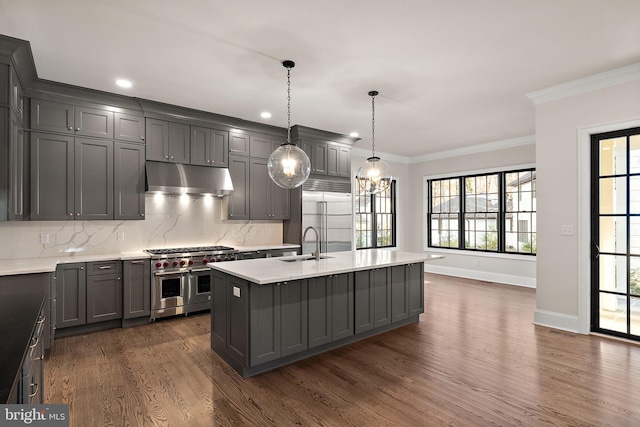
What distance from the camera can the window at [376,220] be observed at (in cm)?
765

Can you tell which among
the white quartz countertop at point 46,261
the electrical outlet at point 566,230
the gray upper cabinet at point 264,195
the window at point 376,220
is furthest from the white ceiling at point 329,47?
A: the window at point 376,220

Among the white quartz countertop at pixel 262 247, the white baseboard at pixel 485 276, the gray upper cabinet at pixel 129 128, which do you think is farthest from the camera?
the white baseboard at pixel 485 276

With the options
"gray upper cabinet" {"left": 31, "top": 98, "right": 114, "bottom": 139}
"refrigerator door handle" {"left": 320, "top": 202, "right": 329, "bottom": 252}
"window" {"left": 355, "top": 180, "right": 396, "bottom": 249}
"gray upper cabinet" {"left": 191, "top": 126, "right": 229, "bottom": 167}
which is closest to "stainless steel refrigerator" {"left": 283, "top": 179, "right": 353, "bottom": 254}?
"refrigerator door handle" {"left": 320, "top": 202, "right": 329, "bottom": 252}

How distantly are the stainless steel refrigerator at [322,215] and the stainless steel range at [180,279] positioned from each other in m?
1.34

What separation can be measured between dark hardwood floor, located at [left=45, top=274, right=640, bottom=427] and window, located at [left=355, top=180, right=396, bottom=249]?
3.79 m

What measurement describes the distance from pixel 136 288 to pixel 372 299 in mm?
2894

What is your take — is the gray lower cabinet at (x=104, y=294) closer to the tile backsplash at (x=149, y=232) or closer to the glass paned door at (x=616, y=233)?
the tile backsplash at (x=149, y=232)

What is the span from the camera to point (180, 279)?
14.8 feet

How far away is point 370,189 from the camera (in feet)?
13.3

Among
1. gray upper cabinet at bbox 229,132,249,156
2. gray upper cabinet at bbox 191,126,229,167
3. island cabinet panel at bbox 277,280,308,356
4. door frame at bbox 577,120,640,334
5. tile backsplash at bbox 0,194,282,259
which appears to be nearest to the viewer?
island cabinet panel at bbox 277,280,308,356

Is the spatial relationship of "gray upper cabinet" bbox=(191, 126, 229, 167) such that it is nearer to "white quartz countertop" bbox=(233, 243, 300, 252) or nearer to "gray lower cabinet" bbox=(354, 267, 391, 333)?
"white quartz countertop" bbox=(233, 243, 300, 252)

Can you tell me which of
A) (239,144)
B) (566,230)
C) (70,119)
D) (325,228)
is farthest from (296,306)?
(70,119)

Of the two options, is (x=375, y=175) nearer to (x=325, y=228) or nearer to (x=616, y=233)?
(x=325, y=228)

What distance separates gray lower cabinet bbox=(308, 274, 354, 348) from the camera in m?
3.21
